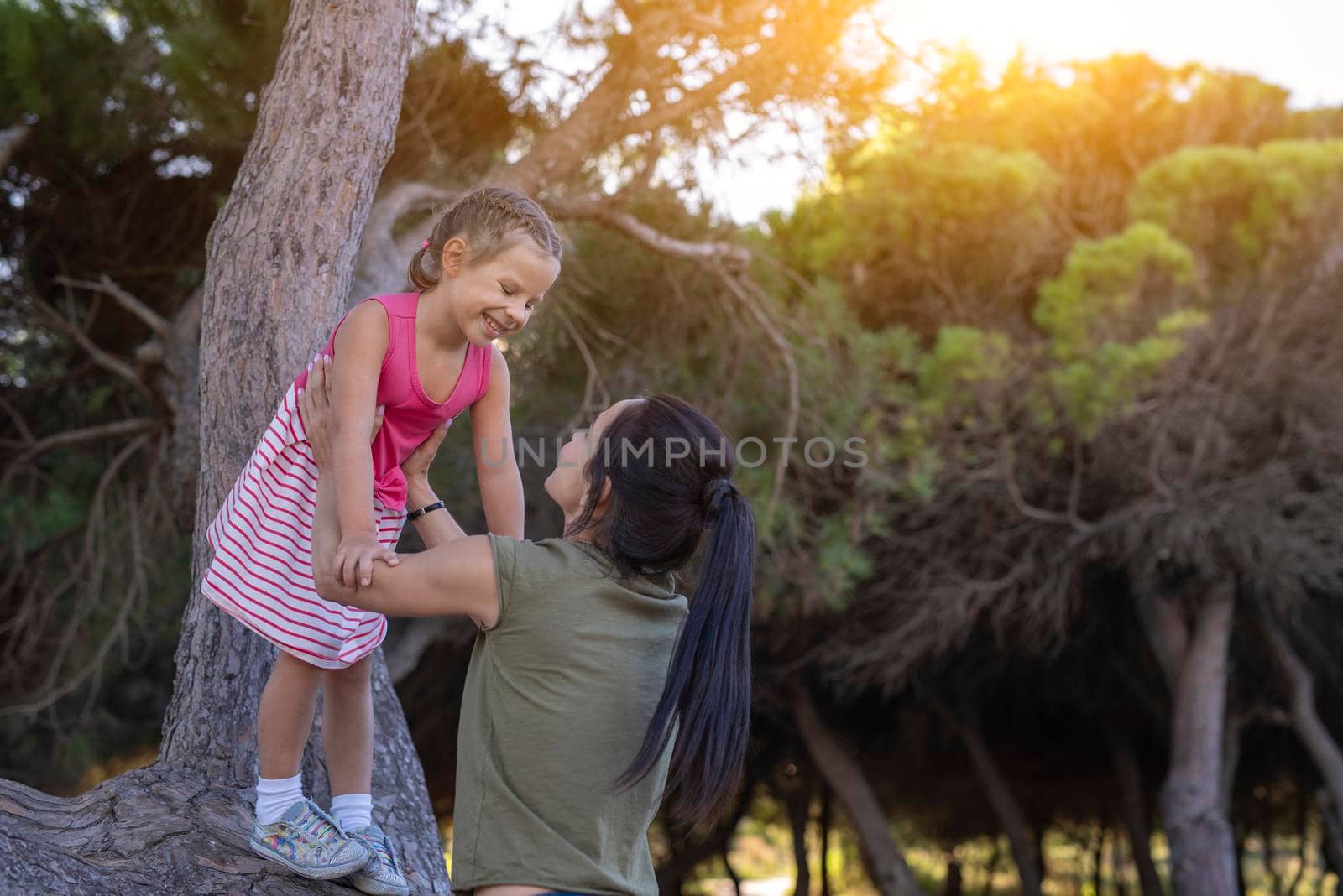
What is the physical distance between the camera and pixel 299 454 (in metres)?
2.15

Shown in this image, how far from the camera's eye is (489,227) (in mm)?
2090

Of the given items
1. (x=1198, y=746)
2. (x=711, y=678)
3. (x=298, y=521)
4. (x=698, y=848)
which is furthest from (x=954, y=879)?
(x=711, y=678)

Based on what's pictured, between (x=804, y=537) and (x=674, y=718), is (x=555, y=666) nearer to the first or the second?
(x=674, y=718)

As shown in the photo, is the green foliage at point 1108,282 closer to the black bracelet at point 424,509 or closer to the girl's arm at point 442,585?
the black bracelet at point 424,509

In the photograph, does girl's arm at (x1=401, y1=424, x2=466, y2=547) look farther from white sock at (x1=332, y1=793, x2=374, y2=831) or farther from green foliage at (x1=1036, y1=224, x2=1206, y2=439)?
green foliage at (x1=1036, y1=224, x2=1206, y2=439)

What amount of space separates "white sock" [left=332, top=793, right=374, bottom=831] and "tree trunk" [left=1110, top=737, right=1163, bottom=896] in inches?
409

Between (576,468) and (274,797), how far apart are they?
0.88 m

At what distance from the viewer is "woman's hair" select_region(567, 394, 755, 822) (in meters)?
1.71

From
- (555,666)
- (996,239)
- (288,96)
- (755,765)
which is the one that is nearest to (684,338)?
(996,239)

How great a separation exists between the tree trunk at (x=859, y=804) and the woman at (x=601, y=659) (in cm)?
792

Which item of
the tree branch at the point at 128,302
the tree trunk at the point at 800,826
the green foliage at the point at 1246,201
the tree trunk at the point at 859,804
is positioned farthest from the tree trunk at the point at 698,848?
the tree branch at the point at 128,302

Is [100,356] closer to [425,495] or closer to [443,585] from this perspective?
[425,495]

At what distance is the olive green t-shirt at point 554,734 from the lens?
66.1 inches

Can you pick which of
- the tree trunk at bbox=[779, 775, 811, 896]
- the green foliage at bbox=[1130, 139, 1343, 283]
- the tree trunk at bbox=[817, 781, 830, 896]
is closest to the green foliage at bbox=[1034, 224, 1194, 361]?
the green foliage at bbox=[1130, 139, 1343, 283]
